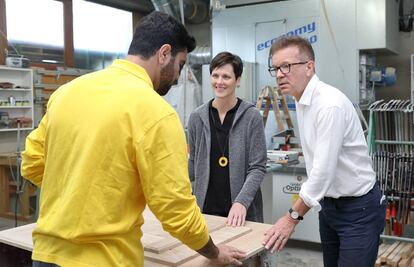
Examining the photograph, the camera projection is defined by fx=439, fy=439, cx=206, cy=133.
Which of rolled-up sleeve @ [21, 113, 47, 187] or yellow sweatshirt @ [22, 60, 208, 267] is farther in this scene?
rolled-up sleeve @ [21, 113, 47, 187]

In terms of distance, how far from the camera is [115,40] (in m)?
5.89

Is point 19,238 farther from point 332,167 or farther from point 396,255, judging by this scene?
point 396,255

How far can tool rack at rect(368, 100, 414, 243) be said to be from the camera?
3051 mm

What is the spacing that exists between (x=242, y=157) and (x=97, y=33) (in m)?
4.41

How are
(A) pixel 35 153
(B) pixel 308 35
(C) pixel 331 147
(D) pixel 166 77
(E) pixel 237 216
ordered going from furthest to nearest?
(B) pixel 308 35
(E) pixel 237 216
(C) pixel 331 147
(A) pixel 35 153
(D) pixel 166 77

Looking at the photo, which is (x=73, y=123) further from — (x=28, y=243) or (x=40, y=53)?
(x=40, y=53)

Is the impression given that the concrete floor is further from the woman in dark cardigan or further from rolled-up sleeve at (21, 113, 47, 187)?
rolled-up sleeve at (21, 113, 47, 187)

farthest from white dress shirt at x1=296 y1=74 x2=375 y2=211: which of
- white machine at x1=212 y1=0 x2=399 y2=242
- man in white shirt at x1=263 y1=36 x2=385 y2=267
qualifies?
white machine at x1=212 y1=0 x2=399 y2=242

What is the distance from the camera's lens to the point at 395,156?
10.1ft

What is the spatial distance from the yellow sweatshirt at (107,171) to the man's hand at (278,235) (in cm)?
48

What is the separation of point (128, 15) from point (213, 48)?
1883 millimetres

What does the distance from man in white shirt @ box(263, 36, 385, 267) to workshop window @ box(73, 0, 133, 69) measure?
4468 millimetres

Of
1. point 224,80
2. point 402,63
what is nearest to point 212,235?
point 224,80

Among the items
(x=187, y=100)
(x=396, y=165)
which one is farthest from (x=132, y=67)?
(x=187, y=100)
